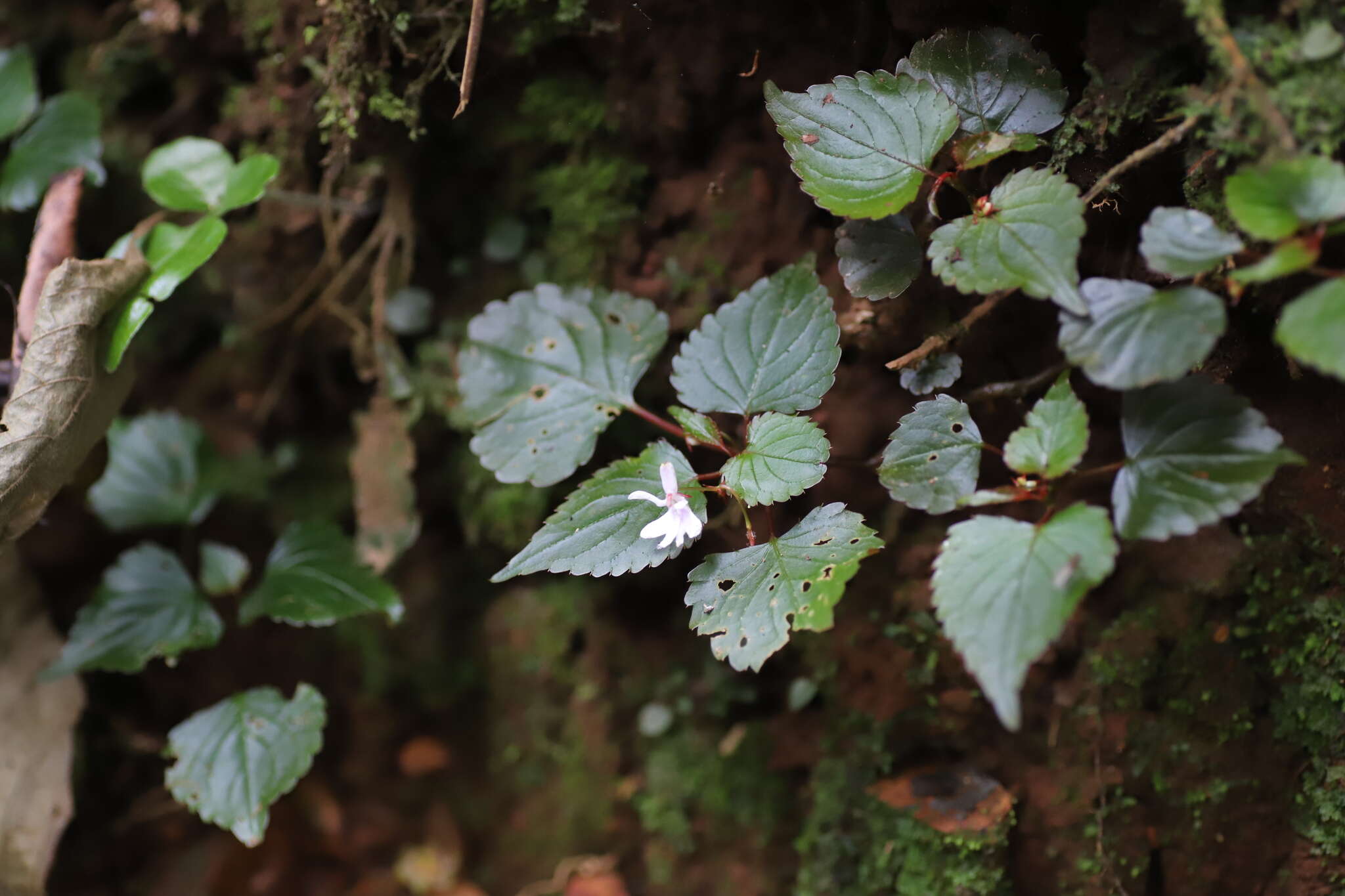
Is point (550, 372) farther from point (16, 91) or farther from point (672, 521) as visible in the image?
point (16, 91)

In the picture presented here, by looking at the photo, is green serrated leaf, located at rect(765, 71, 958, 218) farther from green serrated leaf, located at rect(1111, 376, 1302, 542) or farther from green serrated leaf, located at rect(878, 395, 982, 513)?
green serrated leaf, located at rect(1111, 376, 1302, 542)

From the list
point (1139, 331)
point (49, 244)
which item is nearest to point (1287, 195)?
point (1139, 331)

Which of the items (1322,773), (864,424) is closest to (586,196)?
(864,424)

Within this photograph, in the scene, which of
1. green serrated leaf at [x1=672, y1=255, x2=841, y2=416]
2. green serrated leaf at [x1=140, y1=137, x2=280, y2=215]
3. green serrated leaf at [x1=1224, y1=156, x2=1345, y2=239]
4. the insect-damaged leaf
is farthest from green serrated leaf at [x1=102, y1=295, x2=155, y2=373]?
green serrated leaf at [x1=1224, y1=156, x2=1345, y2=239]

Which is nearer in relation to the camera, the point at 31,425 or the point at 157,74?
the point at 31,425

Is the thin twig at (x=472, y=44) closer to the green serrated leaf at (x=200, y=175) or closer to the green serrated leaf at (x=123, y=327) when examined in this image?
the green serrated leaf at (x=200, y=175)

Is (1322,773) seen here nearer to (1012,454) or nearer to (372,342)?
(1012,454)
